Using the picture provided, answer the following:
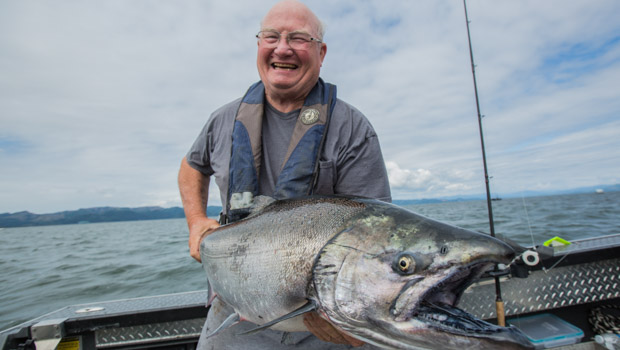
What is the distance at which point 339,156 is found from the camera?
2381 mm

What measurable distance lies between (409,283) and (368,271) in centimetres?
16

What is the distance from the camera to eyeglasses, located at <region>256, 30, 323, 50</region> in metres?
2.42

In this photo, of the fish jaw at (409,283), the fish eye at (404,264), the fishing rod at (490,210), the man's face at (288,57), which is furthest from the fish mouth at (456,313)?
the fishing rod at (490,210)

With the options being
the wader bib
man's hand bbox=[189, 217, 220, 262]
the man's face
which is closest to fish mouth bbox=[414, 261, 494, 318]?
the wader bib

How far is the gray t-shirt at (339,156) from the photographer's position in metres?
2.36

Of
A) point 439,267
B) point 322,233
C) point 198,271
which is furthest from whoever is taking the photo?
point 198,271

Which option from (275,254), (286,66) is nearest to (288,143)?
(286,66)

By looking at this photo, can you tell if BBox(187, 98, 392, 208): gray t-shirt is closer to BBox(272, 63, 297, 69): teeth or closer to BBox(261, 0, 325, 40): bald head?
BBox(272, 63, 297, 69): teeth

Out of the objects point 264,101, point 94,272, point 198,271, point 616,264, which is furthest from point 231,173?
point 94,272

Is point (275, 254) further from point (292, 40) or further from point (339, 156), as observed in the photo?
point (292, 40)

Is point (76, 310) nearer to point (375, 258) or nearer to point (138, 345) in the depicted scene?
point (138, 345)

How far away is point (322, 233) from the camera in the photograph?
1.61m

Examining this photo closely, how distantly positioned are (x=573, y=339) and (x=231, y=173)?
383 centimetres

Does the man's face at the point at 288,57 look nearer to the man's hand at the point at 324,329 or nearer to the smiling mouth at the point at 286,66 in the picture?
the smiling mouth at the point at 286,66
